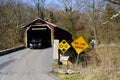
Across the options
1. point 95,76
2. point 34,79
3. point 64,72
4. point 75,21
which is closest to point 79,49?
point 64,72

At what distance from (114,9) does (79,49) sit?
82.3 feet

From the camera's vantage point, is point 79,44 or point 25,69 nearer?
point 79,44

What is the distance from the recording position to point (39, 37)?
46.3 metres

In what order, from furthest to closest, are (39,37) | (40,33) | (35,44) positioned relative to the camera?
(40,33)
(39,37)
(35,44)

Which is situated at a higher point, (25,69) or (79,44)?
(79,44)

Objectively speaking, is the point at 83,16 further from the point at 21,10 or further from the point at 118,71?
the point at 118,71

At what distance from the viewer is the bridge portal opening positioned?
1722 inches

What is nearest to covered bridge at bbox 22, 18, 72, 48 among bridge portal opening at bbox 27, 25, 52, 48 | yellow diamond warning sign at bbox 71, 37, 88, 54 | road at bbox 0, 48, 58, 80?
bridge portal opening at bbox 27, 25, 52, 48

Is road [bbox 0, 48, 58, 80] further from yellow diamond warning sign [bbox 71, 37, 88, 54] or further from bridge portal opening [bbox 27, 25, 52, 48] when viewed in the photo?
bridge portal opening [bbox 27, 25, 52, 48]

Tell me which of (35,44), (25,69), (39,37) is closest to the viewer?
(25,69)

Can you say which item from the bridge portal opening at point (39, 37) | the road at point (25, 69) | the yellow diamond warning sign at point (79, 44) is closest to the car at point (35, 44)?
the bridge portal opening at point (39, 37)

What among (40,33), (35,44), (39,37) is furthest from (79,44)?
(40,33)

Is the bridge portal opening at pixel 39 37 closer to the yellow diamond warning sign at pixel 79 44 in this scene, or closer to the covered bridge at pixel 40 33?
the covered bridge at pixel 40 33

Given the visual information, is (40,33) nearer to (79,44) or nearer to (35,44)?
(35,44)
